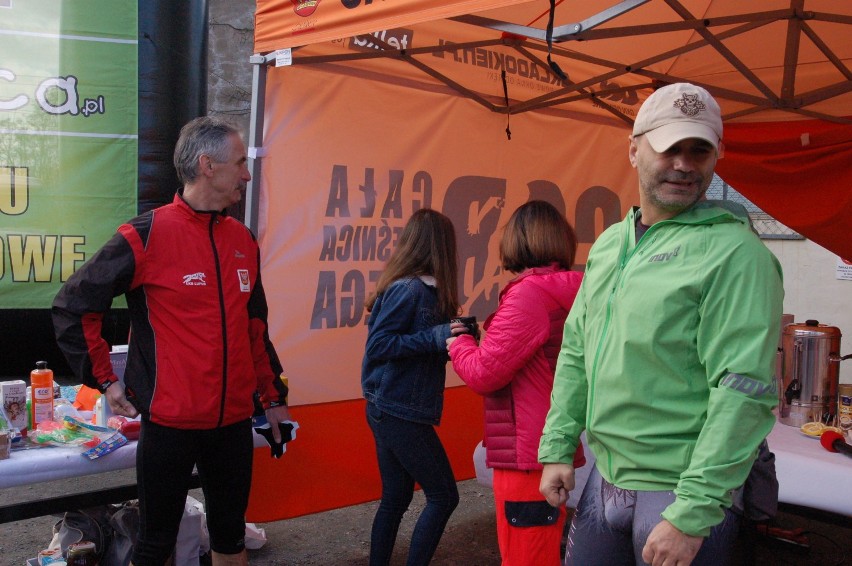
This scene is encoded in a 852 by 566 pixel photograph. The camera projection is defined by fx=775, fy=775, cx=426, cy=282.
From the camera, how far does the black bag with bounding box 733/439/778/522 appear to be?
158cm

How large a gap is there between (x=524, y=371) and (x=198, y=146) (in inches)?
53.4

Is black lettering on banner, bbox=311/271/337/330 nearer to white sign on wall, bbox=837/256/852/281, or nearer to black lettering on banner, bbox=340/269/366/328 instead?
black lettering on banner, bbox=340/269/366/328

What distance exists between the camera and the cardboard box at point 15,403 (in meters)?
3.02

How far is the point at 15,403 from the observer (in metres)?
3.04

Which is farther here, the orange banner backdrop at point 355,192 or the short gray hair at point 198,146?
the orange banner backdrop at point 355,192

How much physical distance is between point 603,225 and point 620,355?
13.4 ft

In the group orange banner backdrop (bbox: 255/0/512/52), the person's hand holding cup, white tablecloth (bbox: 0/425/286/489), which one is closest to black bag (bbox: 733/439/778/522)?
the person's hand holding cup

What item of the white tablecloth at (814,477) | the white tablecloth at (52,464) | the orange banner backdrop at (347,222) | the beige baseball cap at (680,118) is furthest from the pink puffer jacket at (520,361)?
the orange banner backdrop at (347,222)

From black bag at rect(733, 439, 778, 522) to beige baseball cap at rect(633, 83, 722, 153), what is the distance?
0.64 metres

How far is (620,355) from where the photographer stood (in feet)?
5.35

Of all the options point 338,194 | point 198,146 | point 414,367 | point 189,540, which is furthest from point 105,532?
point 338,194

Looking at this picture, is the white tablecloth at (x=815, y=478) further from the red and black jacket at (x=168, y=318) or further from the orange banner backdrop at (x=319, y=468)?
the orange banner backdrop at (x=319, y=468)

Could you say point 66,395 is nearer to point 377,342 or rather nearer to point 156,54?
point 377,342

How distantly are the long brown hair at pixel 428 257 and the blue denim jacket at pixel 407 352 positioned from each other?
4cm
